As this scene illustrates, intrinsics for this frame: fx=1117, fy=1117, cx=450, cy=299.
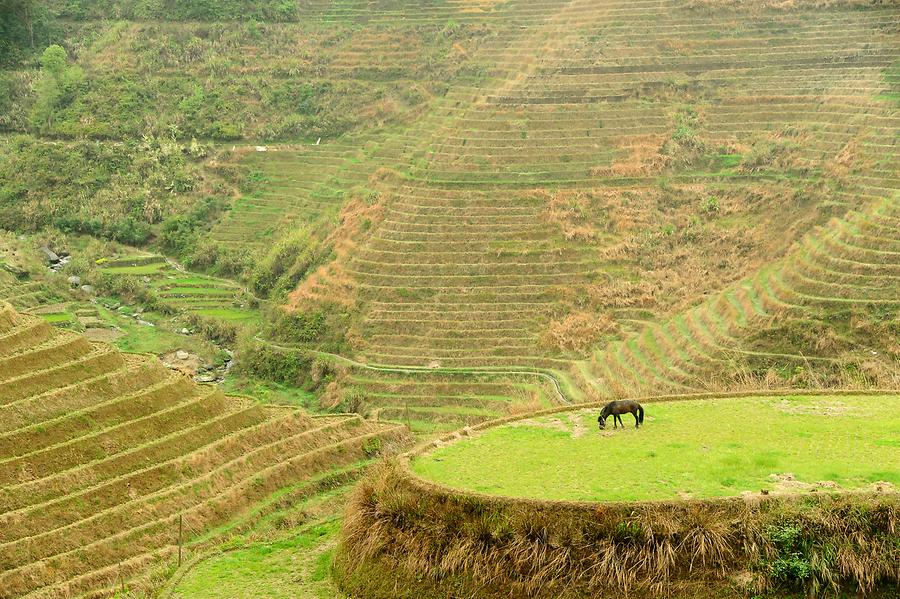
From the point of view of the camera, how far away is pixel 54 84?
57.7 metres

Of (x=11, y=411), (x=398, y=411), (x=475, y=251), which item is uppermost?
(x=11, y=411)

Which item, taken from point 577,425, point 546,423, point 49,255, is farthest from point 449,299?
point 577,425

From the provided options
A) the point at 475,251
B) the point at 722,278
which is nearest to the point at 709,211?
the point at 722,278

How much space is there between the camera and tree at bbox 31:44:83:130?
5691cm

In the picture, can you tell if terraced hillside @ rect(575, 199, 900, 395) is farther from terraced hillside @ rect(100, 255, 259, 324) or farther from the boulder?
the boulder

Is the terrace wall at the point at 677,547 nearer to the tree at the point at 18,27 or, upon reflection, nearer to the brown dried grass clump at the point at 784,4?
the brown dried grass clump at the point at 784,4

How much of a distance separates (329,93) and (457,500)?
44124 mm

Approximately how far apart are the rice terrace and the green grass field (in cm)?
8

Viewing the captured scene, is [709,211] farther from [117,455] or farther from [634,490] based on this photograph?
[634,490]

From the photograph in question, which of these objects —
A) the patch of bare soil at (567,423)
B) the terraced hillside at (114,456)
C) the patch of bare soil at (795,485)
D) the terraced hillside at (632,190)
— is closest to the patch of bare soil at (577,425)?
the patch of bare soil at (567,423)

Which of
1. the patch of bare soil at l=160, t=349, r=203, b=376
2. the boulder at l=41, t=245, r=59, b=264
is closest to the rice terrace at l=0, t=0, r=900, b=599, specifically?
the patch of bare soil at l=160, t=349, r=203, b=376

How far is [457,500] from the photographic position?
15.4m

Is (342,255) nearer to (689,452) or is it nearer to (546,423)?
(546,423)

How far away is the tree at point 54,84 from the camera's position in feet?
187
